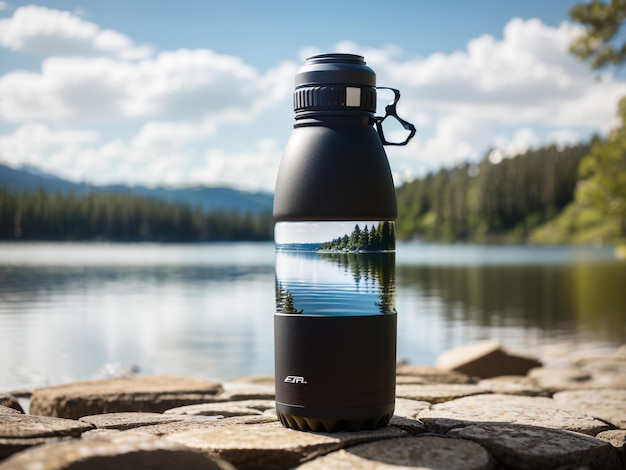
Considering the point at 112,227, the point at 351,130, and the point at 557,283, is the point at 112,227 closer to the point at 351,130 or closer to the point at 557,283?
the point at 557,283

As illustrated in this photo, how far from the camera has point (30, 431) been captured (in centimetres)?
A: 511

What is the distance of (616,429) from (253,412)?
2932 millimetres

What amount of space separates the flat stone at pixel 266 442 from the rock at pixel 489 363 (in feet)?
28.5

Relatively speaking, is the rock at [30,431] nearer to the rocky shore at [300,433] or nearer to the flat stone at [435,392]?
the rocky shore at [300,433]

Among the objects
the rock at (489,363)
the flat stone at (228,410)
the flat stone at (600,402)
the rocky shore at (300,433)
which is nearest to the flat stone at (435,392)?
the rocky shore at (300,433)

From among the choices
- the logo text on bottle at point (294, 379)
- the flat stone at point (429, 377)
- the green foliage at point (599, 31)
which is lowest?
the flat stone at point (429, 377)

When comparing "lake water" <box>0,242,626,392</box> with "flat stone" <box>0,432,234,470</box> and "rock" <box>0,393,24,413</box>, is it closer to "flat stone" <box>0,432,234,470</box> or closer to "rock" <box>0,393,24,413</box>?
"rock" <box>0,393,24,413</box>

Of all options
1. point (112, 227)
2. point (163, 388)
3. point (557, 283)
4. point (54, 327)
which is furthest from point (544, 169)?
point (163, 388)

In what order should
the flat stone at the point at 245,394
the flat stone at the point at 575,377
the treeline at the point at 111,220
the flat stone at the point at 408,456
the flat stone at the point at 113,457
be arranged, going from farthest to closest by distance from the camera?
the treeline at the point at 111,220, the flat stone at the point at 575,377, the flat stone at the point at 245,394, the flat stone at the point at 408,456, the flat stone at the point at 113,457

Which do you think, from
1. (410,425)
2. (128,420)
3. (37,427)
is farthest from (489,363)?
(37,427)

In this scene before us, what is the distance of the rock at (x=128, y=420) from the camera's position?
595 centimetres

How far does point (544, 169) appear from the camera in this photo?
18012 cm

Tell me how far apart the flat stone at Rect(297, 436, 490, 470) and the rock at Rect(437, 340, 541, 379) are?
28.4 feet

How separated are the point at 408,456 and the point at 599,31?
55.7 feet
